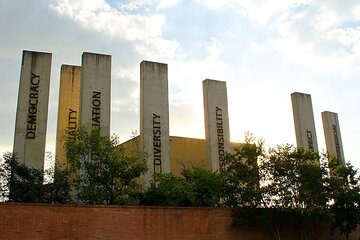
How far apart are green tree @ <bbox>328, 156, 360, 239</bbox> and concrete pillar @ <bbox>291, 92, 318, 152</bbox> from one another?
869 cm

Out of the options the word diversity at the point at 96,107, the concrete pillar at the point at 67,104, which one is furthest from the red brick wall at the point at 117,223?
the concrete pillar at the point at 67,104

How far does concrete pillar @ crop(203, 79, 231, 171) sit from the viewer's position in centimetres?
3416

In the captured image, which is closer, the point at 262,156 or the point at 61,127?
the point at 262,156

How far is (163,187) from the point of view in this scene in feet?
88.3

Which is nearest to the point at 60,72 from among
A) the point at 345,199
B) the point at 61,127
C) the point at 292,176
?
the point at 61,127

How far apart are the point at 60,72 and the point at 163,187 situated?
13.9 metres

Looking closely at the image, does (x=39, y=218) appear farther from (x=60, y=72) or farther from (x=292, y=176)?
(x=60, y=72)

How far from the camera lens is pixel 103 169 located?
26516 millimetres

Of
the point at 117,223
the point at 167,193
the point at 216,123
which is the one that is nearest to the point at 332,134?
the point at 216,123

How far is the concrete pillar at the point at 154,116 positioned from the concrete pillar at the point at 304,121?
40.7ft

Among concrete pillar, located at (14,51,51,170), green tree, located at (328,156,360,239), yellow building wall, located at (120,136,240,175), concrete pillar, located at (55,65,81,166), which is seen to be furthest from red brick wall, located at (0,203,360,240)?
yellow building wall, located at (120,136,240,175)

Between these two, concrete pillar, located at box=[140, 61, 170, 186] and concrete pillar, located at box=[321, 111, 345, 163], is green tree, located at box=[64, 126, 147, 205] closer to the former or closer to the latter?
concrete pillar, located at box=[140, 61, 170, 186]

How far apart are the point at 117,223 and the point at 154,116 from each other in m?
11.1

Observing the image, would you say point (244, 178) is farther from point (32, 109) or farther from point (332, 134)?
point (332, 134)
